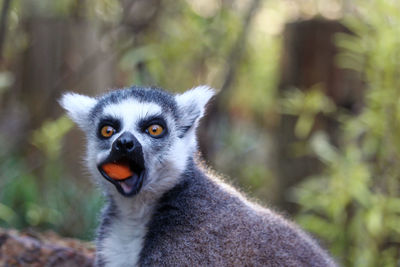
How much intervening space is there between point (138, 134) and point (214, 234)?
642 mm

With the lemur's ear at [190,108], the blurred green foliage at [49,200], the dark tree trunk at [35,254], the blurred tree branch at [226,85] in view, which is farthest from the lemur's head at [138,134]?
the blurred tree branch at [226,85]

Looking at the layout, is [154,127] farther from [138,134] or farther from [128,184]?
[128,184]

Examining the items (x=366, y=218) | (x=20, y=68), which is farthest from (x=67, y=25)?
(x=366, y=218)

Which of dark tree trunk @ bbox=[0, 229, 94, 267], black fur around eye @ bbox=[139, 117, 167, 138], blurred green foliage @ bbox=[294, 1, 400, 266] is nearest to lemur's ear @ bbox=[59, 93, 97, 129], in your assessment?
black fur around eye @ bbox=[139, 117, 167, 138]

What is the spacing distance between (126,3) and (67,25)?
1.16 metres

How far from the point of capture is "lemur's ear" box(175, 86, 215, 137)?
299 centimetres

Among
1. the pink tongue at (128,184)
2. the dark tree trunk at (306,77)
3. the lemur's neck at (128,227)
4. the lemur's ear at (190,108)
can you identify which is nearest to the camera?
the pink tongue at (128,184)

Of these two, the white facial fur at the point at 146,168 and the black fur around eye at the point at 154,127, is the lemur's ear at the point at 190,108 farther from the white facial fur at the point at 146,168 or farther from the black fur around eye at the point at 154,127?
the black fur around eye at the point at 154,127

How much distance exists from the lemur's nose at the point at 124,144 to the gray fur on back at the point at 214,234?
39 cm

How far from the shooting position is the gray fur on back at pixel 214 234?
8.07ft

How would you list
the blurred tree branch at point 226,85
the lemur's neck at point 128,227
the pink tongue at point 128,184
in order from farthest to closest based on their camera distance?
the blurred tree branch at point 226,85, the lemur's neck at point 128,227, the pink tongue at point 128,184

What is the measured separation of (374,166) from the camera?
4344mm

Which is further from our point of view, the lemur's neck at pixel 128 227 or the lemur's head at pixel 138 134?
the lemur's neck at pixel 128 227

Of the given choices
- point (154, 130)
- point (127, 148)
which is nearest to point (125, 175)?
point (127, 148)
